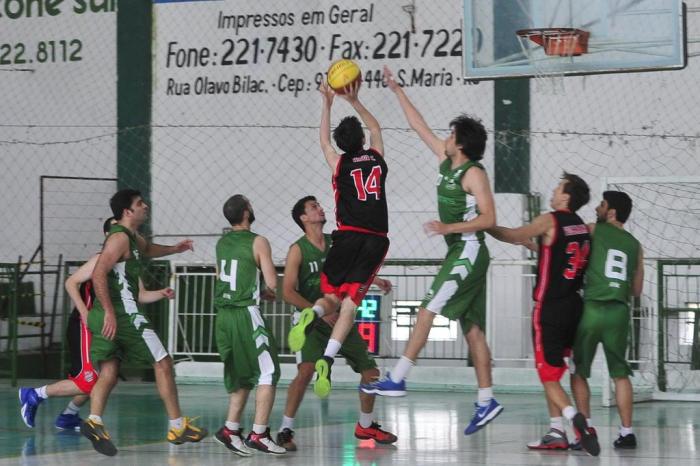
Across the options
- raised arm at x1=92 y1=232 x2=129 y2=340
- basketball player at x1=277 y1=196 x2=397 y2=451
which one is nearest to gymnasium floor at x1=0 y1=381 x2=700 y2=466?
basketball player at x1=277 y1=196 x2=397 y2=451

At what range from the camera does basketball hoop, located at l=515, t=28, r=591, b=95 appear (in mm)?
13961

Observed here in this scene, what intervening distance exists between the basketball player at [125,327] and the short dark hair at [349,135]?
63.4 inches

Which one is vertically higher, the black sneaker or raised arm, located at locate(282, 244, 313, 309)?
raised arm, located at locate(282, 244, 313, 309)

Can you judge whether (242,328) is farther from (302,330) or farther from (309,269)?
(309,269)

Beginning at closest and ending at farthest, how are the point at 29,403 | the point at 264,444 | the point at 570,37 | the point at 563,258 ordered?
the point at 264,444 < the point at 563,258 < the point at 29,403 < the point at 570,37

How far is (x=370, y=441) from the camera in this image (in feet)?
33.4

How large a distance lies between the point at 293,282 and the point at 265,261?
562 millimetres

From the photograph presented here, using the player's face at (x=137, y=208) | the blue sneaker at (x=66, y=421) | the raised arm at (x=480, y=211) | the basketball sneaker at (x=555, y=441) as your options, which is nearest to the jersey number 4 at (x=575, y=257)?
the raised arm at (x=480, y=211)

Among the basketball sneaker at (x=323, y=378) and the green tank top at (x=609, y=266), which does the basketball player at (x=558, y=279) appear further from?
the basketball sneaker at (x=323, y=378)

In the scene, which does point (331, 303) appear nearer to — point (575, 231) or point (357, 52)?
point (575, 231)

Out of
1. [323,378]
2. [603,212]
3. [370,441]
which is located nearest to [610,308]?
[603,212]

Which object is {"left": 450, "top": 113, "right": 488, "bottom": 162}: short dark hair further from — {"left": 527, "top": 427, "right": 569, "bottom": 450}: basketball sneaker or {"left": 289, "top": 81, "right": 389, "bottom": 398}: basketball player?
{"left": 527, "top": 427, "right": 569, "bottom": 450}: basketball sneaker

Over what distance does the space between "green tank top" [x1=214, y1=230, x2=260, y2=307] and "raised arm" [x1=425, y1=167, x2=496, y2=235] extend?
4.66 feet

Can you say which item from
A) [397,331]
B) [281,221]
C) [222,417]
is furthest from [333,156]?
[281,221]
